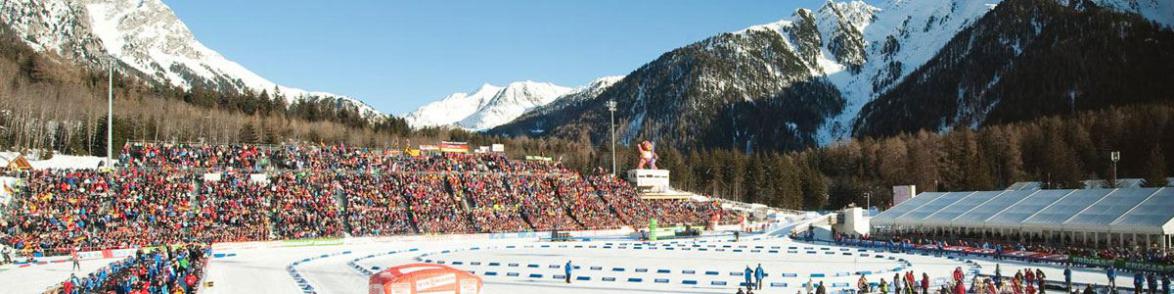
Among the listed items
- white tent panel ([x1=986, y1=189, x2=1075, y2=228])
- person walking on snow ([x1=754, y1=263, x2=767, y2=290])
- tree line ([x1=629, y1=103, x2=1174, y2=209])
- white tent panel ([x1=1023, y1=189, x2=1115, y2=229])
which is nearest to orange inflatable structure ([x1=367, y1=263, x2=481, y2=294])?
person walking on snow ([x1=754, y1=263, x2=767, y2=290])

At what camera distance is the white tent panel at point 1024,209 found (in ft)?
152

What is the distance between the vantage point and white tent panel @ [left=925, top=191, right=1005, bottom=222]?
51.0m

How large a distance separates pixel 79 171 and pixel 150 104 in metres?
40.5

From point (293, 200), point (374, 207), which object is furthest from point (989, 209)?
point (293, 200)

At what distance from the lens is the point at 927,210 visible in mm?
54125

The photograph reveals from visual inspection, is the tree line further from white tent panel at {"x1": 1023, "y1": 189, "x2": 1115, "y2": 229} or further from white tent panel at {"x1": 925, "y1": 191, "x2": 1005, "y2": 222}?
white tent panel at {"x1": 1023, "y1": 189, "x2": 1115, "y2": 229}

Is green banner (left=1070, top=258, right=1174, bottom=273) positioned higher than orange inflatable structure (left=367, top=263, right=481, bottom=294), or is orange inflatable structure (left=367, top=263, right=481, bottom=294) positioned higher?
orange inflatable structure (left=367, top=263, right=481, bottom=294)

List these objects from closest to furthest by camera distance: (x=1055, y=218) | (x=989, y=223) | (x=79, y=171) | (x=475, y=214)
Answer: (x=1055, y=218) → (x=989, y=223) → (x=79, y=171) → (x=475, y=214)

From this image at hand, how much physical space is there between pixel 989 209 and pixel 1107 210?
744cm

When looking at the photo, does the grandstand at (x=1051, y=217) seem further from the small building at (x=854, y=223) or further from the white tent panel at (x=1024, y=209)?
the small building at (x=854, y=223)

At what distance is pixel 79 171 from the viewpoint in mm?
52469

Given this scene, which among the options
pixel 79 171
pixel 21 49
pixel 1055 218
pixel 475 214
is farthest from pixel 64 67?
pixel 1055 218

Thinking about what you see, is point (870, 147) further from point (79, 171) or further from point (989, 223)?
point (79, 171)

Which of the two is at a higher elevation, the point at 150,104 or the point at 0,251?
the point at 150,104
